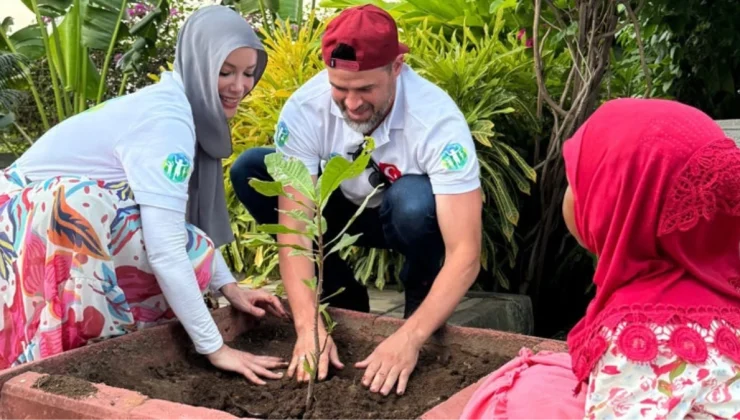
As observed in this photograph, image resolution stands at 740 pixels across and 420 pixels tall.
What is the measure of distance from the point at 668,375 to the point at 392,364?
87 centimetres

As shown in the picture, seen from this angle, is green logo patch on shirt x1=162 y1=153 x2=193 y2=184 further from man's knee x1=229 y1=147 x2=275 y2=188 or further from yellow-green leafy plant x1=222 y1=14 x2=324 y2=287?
yellow-green leafy plant x1=222 y1=14 x2=324 y2=287

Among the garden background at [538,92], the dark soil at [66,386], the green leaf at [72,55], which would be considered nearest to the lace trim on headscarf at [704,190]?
the dark soil at [66,386]

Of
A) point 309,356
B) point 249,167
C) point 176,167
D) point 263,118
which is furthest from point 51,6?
point 309,356

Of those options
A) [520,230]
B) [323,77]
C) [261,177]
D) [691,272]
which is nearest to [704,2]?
[520,230]

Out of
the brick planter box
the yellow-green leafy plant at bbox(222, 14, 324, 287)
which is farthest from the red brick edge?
the yellow-green leafy plant at bbox(222, 14, 324, 287)

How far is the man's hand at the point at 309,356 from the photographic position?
195cm

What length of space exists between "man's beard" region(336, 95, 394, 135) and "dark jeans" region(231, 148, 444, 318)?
0.59 feet

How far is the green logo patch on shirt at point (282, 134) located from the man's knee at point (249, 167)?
23 cm

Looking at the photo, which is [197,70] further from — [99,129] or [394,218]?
[394,218]

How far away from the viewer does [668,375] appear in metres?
1.14

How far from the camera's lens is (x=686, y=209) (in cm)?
114

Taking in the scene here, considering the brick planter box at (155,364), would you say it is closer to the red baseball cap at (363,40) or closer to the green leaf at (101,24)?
the red baseball cap at (363,40)

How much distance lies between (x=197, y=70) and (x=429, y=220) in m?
0.78

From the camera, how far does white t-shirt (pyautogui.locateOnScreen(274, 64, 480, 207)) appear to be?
219 cm
